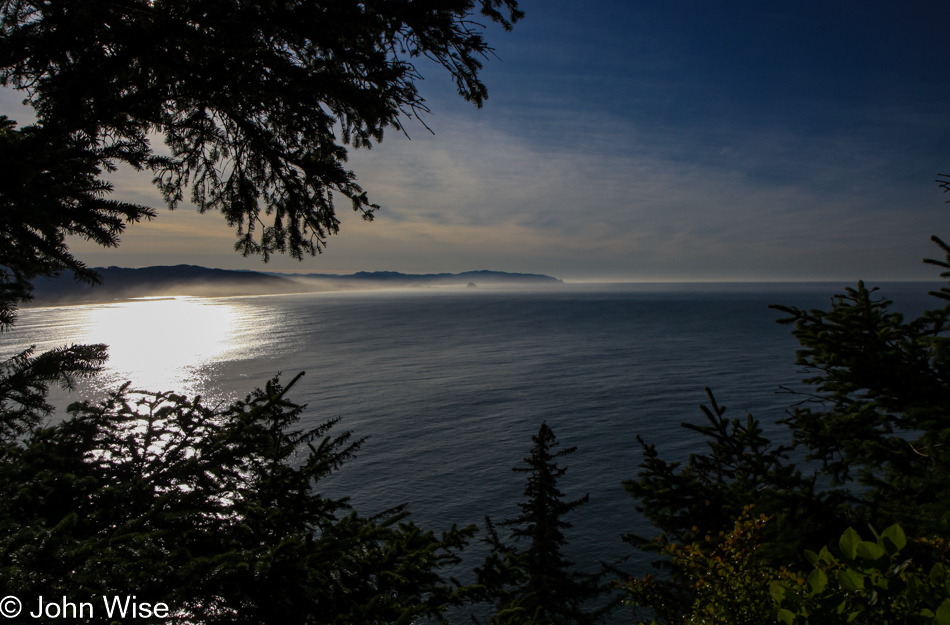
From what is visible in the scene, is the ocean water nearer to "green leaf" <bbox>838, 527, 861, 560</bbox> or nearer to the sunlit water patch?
the sunlit water patch

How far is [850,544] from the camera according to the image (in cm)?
240

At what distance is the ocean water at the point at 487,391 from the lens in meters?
40.4

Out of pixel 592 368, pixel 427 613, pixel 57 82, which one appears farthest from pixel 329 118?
pixel 592 368

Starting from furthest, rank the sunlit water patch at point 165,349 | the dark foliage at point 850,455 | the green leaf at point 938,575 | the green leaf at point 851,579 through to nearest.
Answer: the sunlit water patch at point 165,349, the dark foliage at point 850,455, the green leaf at point 938,575, the green leaf at point 851,579

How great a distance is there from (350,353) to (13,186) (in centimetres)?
10993

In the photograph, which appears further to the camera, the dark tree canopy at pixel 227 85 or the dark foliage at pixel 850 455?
the dark foliage at pixel 850 455

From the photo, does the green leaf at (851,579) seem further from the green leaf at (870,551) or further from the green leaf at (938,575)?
the green leaf at (938,575)

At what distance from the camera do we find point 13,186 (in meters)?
2.31

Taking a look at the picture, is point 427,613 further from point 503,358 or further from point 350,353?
point 350,353

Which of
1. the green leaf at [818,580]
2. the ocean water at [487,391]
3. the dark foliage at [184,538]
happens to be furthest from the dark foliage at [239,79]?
the ocean water at [487,391]

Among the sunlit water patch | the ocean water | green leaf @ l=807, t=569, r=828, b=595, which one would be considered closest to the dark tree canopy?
green leaf @ l=807, t=569, r=828, b=595

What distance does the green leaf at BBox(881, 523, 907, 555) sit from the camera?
2.27 metres

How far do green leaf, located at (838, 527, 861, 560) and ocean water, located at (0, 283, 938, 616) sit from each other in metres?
33.0

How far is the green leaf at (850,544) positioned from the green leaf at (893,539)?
126 mm
